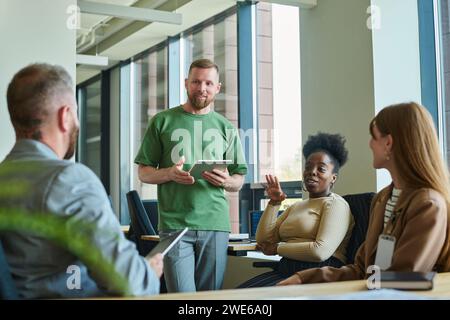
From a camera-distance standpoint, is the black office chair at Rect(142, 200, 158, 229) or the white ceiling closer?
the black office chair at Rect(142, 200, 158, 229)

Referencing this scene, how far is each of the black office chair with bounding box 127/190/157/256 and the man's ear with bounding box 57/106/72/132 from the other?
3.00 metres

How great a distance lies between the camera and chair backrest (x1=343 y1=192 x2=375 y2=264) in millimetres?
2933

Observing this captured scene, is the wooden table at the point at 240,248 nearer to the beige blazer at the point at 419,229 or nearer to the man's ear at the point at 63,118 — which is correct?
the beige blazer at the point at 419,229

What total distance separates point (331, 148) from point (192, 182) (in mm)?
860

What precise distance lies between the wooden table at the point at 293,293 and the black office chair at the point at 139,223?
118 inches

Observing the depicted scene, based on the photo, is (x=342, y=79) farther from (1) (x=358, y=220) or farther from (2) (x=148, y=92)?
(2) (x=148, y=92)

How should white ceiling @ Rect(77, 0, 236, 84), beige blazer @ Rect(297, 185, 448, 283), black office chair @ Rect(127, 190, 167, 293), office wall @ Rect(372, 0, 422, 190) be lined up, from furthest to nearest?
white ceiling @ Rect(77, 0, 236, 84) < black office chair @ Rect(127, 190, 167, 293) < office wall @ Rect(372, 0, 422, 190) < beige blazer @ Rect(297, 185, 448, 283)

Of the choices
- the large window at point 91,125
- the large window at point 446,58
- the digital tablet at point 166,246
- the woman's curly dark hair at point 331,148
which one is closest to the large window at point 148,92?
the large window at point 91,125

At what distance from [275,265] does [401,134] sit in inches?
62.5

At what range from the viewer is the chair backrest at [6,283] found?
1.14m

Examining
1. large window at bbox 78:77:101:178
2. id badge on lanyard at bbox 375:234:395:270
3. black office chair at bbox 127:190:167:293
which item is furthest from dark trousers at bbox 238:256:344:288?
large window at bbox 78:77:101:178

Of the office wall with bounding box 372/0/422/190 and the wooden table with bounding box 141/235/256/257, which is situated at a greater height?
the office wall with bounding box 372/0/422/190

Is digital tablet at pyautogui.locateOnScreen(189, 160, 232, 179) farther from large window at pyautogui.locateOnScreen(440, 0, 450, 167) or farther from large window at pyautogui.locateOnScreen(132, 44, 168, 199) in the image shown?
large window at pyautogui.locateOnScreen(132, 44, 168, 199)

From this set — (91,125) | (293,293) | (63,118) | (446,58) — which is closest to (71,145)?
(63,118)
